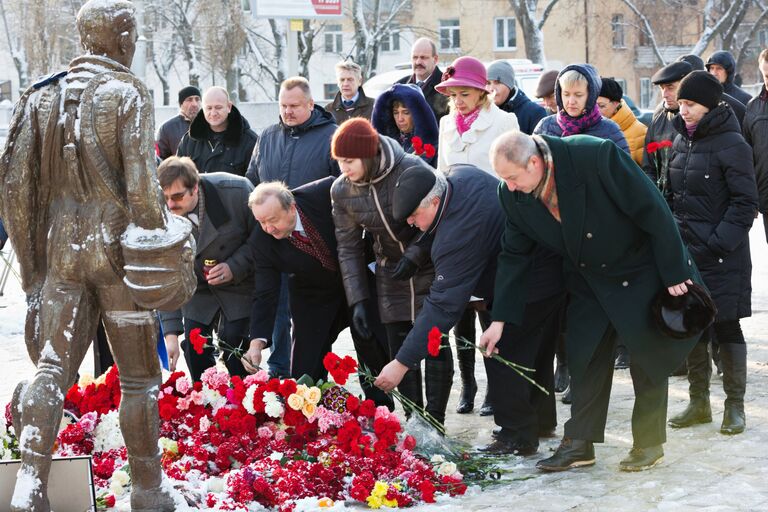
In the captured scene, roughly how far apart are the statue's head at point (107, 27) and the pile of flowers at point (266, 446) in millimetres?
1859

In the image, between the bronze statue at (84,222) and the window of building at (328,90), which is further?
the window of building at (328,90)

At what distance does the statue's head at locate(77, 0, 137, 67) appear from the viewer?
16.1ft

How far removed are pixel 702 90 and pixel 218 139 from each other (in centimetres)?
414

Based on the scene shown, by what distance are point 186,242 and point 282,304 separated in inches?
128

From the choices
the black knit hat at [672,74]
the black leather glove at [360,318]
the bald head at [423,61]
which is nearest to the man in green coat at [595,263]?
the black leather glove at [360,318]

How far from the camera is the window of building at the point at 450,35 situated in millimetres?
50438

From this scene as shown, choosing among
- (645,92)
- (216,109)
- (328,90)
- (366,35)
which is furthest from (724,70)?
(645,92)

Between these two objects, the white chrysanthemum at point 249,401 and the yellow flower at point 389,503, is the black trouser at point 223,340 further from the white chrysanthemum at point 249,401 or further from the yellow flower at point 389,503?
the yellow flower at point 389,503

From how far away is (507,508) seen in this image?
17.5 feet

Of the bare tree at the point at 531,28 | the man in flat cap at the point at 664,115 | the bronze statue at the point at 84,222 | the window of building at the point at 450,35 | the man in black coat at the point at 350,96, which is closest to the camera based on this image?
the bronze statue at the point at 84,222

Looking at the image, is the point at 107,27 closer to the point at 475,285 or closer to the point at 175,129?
the point at 475,285

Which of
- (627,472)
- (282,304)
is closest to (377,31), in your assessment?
(282,304)

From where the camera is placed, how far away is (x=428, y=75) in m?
9.36

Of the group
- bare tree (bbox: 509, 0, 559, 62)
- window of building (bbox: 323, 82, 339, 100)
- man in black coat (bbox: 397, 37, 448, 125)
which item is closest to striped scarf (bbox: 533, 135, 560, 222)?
man in black coat (bbox: 397, 37, 448, 125)
